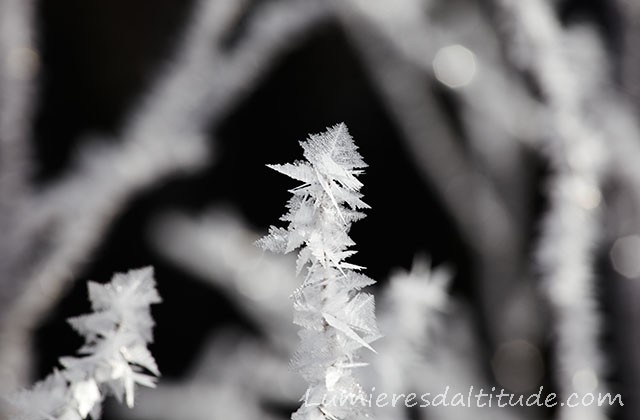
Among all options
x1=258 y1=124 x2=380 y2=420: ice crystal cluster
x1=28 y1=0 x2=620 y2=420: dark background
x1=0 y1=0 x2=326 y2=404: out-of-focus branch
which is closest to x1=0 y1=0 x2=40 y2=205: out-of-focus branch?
x1=0 y1=0 x2=326 y2=404: out-of-focus branch

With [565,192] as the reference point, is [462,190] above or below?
above

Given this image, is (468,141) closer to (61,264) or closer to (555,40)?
(555,40)

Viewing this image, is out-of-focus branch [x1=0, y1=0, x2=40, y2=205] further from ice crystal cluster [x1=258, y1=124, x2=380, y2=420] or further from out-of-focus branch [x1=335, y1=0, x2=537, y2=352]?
ice crystal cluster [x1=258, y1=124, x2=380, y2=420]

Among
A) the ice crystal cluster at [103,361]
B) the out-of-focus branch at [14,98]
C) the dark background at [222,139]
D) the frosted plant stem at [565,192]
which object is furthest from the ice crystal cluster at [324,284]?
the dark background at [222,139]

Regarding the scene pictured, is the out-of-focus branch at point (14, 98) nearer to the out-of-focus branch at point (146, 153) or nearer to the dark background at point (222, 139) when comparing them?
the out-of-focus branch at point (146, 153)

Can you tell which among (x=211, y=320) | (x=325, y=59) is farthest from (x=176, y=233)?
(x=325, y=59)

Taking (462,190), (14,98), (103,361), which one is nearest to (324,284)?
(103,361)

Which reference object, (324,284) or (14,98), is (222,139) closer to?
(14,98)
